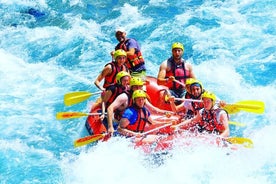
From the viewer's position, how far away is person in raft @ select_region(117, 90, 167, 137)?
273 inches

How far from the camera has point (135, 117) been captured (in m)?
6.99

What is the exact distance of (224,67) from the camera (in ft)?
36.4

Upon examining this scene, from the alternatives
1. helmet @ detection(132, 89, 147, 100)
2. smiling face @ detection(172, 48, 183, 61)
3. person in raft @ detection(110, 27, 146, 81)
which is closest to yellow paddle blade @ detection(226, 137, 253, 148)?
helmet @ detection(132, 89, 147, 100)

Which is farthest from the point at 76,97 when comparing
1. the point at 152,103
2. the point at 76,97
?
the point at 152,103

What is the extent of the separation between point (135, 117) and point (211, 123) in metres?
1.07

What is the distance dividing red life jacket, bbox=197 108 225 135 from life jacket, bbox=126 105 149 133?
2.62 feet

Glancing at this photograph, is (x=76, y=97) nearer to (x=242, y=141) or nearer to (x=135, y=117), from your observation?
(x=135, y=117)

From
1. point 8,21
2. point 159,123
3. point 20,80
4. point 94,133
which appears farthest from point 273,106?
point 8,21

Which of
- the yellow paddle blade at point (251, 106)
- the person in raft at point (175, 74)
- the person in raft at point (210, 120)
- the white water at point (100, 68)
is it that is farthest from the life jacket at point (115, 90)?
the yellow paddle blade at point (251, 106)

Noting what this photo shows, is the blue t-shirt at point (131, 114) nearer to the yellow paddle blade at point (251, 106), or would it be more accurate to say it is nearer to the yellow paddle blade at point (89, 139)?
the yellow paddle blade at point (89, 139)

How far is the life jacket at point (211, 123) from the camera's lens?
692 cm

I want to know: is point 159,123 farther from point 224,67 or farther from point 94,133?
point 224,67

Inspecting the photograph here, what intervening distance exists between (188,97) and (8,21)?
807cm

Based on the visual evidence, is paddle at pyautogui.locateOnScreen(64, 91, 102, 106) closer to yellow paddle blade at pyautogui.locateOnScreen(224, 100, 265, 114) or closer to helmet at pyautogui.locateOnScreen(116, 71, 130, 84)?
helmet at pyautogui.locateOnScreen(116, 71, 130, 84)
